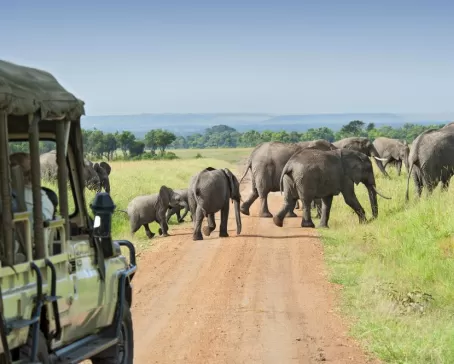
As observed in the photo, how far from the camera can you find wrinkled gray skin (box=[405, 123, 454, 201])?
27.0 m

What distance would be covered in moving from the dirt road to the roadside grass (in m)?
0.31

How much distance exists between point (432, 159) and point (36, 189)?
2171 centimetres

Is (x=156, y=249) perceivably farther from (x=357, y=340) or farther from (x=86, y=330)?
(x=86, y=330)

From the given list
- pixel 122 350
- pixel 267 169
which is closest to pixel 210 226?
pixel 267 169

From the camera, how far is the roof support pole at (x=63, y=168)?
706cm

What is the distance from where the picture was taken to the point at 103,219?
7.42m

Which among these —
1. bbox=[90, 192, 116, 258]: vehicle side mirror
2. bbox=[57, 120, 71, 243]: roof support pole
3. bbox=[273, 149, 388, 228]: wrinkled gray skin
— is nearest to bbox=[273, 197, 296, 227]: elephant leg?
bbox=[273, 149, 388, 228]: wrinkled gray skin

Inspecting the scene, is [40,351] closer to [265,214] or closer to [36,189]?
[36,189]

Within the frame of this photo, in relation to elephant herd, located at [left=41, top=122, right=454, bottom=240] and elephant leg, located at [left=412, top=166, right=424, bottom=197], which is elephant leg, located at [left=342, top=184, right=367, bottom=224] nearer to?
elephant herd, located at [left=41, top=122, right=454, bottom=240]

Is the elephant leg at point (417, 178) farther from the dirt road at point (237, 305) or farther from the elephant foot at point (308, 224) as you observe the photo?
the dirt road at point (237, 305)

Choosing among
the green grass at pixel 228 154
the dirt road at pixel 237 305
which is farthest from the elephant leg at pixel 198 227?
the green grass at pixel 228 154

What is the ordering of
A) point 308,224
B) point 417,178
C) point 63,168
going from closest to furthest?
point 63,168
point 308,224
point 417,178

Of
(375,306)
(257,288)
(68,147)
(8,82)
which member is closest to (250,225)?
(257,288)

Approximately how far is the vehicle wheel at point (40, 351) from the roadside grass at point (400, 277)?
390 centimetres
